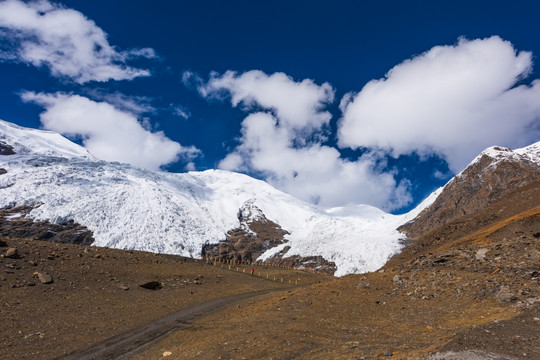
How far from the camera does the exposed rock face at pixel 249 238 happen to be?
104 m

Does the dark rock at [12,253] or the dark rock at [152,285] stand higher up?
the dark rock at [12,253]

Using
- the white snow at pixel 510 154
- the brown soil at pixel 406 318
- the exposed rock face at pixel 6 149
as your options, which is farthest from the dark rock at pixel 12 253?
the exposed rock face at pixel 6 149

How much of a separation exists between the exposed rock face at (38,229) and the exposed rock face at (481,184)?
105 metres

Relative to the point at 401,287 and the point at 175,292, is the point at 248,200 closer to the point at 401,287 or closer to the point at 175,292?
the point at 175,292

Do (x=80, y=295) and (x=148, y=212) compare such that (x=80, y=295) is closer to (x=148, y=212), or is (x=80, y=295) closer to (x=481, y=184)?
(x=148, y=212)

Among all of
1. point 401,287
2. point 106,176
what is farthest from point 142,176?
point 401,287

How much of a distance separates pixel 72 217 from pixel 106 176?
2701 cm

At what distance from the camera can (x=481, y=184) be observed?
331 ft

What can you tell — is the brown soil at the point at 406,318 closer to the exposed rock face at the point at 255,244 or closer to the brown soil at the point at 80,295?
the brown soil at the point at 80,295

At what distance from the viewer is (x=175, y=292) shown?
29.4 m

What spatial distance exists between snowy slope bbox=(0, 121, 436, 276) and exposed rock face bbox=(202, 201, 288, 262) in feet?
11.2

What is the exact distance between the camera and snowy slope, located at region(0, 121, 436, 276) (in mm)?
91125

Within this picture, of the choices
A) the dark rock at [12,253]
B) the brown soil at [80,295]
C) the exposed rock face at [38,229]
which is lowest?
the brown soil at [80,295]

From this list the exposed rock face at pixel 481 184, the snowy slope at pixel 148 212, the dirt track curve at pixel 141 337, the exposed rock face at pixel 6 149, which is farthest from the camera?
the exposed rock face at pixel 6 149
